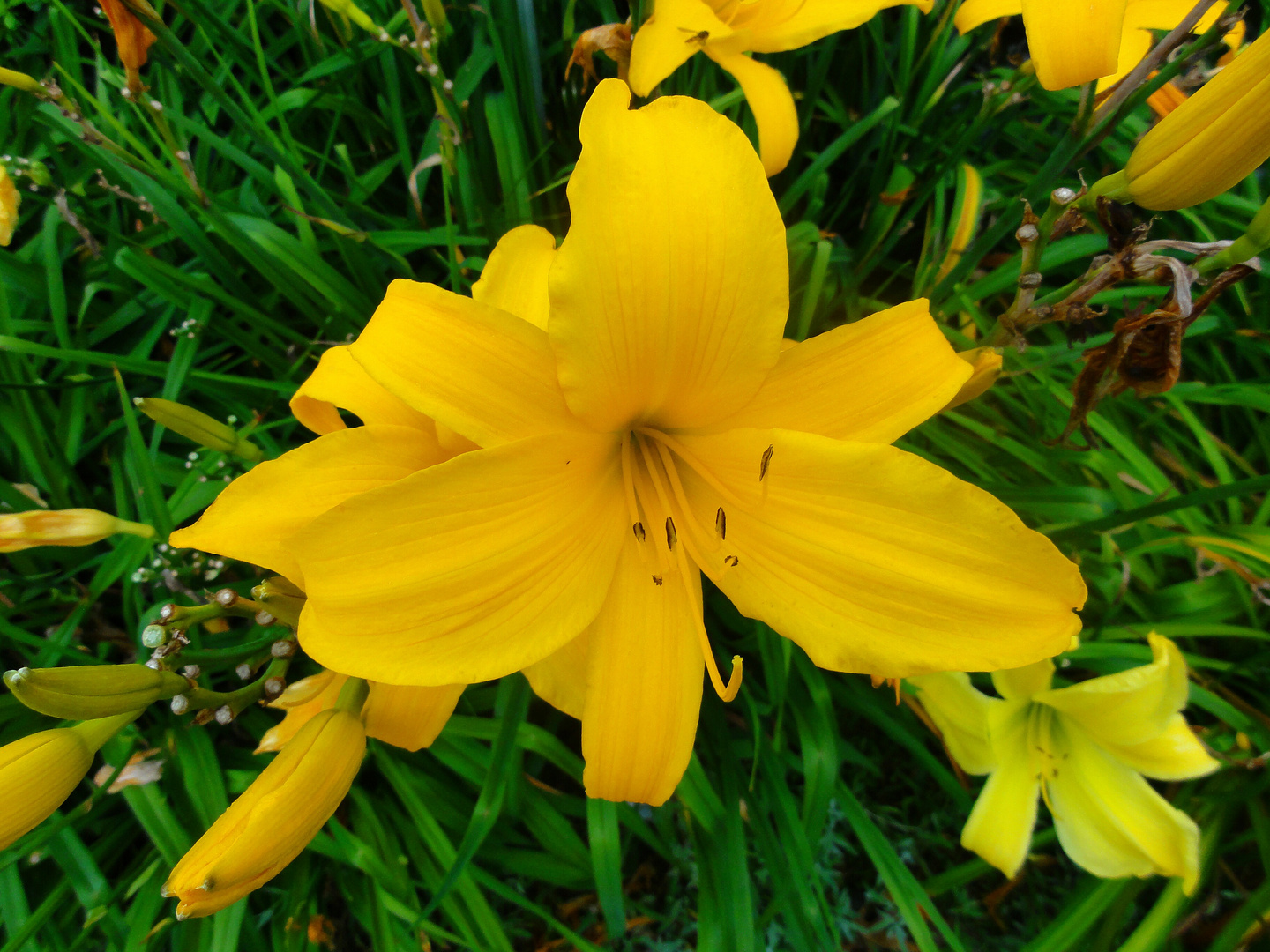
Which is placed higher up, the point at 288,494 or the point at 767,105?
the point at 767,105

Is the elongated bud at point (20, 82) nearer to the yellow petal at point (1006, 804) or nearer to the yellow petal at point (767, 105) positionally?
the yellow petal at point (767, 105)

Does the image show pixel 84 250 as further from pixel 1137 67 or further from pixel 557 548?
pixel 1137 67

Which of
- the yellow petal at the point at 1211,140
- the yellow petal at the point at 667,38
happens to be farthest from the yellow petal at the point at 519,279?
the yellow petal at the point at 1211,140

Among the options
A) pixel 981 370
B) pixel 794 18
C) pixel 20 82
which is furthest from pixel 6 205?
→ pixel 981 370

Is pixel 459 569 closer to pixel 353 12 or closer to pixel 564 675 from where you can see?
pixel 564 675

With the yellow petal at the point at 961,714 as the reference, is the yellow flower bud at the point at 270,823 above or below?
above

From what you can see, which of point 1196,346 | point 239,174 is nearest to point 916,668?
point 1196,346
